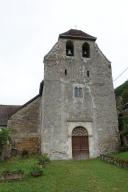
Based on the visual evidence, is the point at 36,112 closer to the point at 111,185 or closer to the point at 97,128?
the point at 97,128

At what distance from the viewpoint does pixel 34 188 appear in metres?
10.2

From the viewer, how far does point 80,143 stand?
79.8 ft

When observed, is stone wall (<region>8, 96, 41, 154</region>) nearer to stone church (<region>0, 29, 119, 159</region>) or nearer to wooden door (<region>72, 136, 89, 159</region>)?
stone church (<region>0, 29, 119, 159</region>)

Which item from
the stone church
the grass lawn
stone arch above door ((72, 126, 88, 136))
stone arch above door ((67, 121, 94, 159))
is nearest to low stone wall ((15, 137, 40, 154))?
the stone church

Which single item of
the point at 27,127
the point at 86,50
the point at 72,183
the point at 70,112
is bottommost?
the point at 72,183

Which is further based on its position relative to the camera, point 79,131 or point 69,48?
point 69,48

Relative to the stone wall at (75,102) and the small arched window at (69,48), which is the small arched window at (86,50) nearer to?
the stone wall at (75,102)

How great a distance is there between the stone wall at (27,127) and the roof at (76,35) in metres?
7.62

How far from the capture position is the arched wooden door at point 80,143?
78.5 ft

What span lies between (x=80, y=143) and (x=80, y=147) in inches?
15.1

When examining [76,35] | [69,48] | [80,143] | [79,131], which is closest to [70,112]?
[79,131]

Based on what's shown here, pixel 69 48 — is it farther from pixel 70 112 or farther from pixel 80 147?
pixel 80 147

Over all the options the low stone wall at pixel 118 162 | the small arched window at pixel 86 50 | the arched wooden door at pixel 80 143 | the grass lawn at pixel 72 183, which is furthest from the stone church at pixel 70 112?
the grass lawn at pixel 72 183

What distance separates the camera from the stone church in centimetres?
2370
